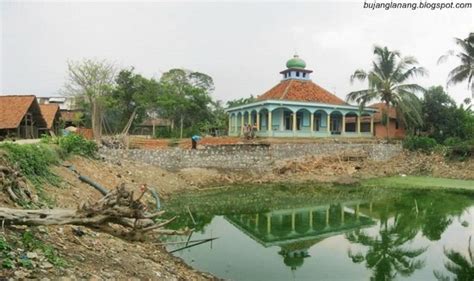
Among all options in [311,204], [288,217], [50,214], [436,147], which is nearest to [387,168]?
[436,147]

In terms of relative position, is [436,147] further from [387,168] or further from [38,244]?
[38,244]

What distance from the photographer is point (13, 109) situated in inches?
838

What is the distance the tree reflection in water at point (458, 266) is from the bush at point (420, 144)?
17.5m

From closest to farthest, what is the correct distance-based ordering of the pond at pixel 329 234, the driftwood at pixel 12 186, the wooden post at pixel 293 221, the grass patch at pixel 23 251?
the grass patch at pixel 23 251, the driftwood at pixel 12 186, the pond at pixel 329 234, the wooden post at pixel 293 221

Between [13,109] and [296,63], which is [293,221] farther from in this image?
[296,63]

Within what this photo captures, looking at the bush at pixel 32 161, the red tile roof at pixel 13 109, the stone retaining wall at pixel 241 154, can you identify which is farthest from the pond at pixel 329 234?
the red tile roof at pixel 13 109

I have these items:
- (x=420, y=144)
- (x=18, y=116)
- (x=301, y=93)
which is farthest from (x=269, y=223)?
(x=301, y=93)

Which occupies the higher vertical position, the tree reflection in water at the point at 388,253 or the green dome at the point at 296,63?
the green dome at the point at 296,63

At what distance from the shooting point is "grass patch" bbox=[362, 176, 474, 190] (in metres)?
20.2

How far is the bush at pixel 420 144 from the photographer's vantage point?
2634 cm

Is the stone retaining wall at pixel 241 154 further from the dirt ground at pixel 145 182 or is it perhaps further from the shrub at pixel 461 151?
the shrub at pixel 461 151

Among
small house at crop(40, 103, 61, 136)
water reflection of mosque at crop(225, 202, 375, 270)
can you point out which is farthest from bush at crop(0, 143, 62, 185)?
small house at crop(40, 103, 61, 136)

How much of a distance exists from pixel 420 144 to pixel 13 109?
1018 inches

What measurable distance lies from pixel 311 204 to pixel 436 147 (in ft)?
47.5
